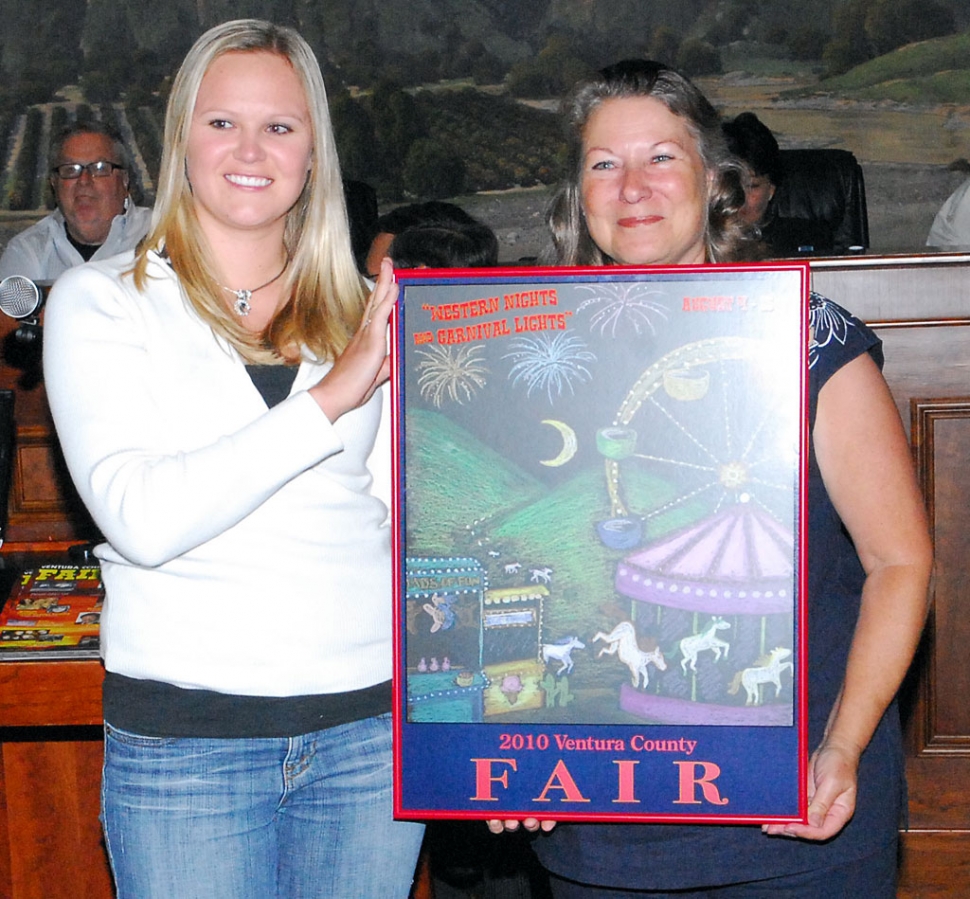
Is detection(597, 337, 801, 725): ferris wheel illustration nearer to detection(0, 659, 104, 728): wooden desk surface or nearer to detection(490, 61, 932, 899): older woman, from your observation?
detection(490, 61, 932, 899): older woman

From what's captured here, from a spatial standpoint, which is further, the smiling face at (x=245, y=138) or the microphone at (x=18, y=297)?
the microphone at (x=18, y=297)

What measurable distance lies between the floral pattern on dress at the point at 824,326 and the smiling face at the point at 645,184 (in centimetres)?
16

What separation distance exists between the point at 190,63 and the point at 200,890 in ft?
2.79

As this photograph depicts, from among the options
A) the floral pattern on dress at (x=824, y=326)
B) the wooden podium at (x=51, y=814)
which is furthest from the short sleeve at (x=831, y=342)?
the wooden podium at (x=51, y=814)

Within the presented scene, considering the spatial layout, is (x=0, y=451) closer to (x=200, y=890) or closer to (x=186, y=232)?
(x=186, y=232)

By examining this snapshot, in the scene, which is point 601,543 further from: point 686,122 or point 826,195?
point 826,195

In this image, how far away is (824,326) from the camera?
1205 millimetres

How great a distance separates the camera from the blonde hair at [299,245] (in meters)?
1.28

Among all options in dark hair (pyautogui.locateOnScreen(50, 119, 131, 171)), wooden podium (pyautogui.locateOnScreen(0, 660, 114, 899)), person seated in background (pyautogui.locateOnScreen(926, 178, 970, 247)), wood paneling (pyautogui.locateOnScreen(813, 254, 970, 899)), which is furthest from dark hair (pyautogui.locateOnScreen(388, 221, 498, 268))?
person seated in background (pyautogui.locateOnScreen(926, 178, 970, 247))

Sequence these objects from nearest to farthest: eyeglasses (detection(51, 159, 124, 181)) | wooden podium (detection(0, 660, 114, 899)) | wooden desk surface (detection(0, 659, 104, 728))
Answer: wooden desk surface (detection(0, 659, 104, 728)), wooden podium (detection(0, 660, 114, 899)), eyeglasses (detection(51, 159, 124, 181))

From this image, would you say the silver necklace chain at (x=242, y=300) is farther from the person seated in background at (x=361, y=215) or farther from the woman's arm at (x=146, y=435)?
the person seated in background at (x=361, y=215)

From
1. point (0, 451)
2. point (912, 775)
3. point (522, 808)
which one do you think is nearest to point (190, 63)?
point (522, 808)

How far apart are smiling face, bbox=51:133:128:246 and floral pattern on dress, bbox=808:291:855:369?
10.3 feet

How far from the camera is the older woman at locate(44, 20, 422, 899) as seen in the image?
118 centimetres
